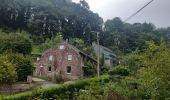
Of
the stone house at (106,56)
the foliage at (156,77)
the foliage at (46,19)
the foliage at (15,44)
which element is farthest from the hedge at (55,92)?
the foliage at (46,19)

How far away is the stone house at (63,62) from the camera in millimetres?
48969

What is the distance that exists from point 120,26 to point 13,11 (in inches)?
919

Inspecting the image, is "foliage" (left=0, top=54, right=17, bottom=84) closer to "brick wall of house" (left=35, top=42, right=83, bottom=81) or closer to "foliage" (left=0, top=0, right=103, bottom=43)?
"brick wall of house" (left=35, top=42, right=83, bottom=81)

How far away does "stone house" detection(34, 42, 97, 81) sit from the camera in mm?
48969

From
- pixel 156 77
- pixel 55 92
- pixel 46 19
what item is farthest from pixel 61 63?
pixel 156 77

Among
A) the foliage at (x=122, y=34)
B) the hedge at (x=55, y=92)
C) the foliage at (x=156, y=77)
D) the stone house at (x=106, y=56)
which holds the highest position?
the foliage at (x=122, y=34)

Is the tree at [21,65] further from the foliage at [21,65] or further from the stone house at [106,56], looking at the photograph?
the stone house at [106,56]

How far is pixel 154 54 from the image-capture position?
784 inches

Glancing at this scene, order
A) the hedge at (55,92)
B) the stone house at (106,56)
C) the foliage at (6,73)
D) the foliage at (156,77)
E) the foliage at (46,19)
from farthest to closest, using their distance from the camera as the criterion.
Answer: the foliage at (46,19)
the stone house at (106,56)
the foliage at (6,73)
the hedge at (55,92)
the foliage at (156,77)

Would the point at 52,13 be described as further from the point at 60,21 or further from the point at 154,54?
the point at 154,54

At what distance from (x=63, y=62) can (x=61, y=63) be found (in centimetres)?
38

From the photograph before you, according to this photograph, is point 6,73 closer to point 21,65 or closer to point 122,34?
point 21,65

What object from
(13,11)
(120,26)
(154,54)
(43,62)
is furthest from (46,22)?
(154,54)

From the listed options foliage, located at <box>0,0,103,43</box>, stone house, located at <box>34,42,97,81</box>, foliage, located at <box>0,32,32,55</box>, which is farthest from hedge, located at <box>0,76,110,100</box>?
foliage, located at <box>0,0,103,43</box>
